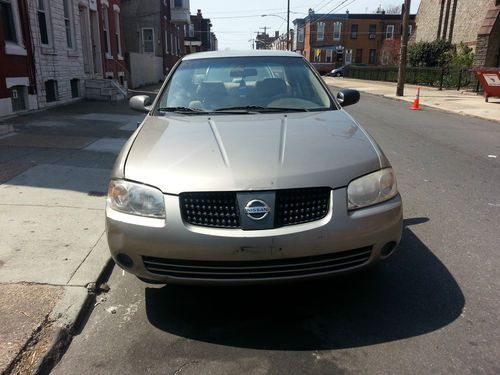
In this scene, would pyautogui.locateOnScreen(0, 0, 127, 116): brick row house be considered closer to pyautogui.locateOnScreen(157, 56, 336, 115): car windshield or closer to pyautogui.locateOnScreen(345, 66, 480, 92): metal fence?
pyautogui.locateOnScreen(157, 56, 336, 115): car windshield

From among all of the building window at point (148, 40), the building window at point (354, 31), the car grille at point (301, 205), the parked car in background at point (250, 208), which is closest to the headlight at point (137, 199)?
the parked car in background at point (250, 208)

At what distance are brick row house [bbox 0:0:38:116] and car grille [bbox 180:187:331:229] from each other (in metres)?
9.93

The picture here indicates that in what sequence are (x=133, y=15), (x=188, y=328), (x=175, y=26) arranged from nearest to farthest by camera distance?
1. (x=188, y=328)
2. (x=133, y=15)
3. (x=175, y=26)

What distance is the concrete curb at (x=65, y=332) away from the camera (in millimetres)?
2609

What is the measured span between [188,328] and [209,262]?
56 cm

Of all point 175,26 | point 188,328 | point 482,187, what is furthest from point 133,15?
point 188,328

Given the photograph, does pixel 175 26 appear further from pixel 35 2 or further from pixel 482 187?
pixel 482 187

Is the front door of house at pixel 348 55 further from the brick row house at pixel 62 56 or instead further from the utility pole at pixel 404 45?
the utility pole at pixel 404 45

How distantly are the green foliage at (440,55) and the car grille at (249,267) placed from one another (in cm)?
3075

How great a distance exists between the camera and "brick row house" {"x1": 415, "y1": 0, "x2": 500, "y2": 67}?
1032 inches

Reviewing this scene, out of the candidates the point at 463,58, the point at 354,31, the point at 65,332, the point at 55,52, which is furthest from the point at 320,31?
the point at 65,332

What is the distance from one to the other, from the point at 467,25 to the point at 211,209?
34.9 metres

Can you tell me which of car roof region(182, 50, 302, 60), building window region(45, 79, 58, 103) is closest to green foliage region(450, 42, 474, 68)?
building window region(45, 79, 58, 103)

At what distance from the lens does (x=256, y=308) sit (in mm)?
3209
